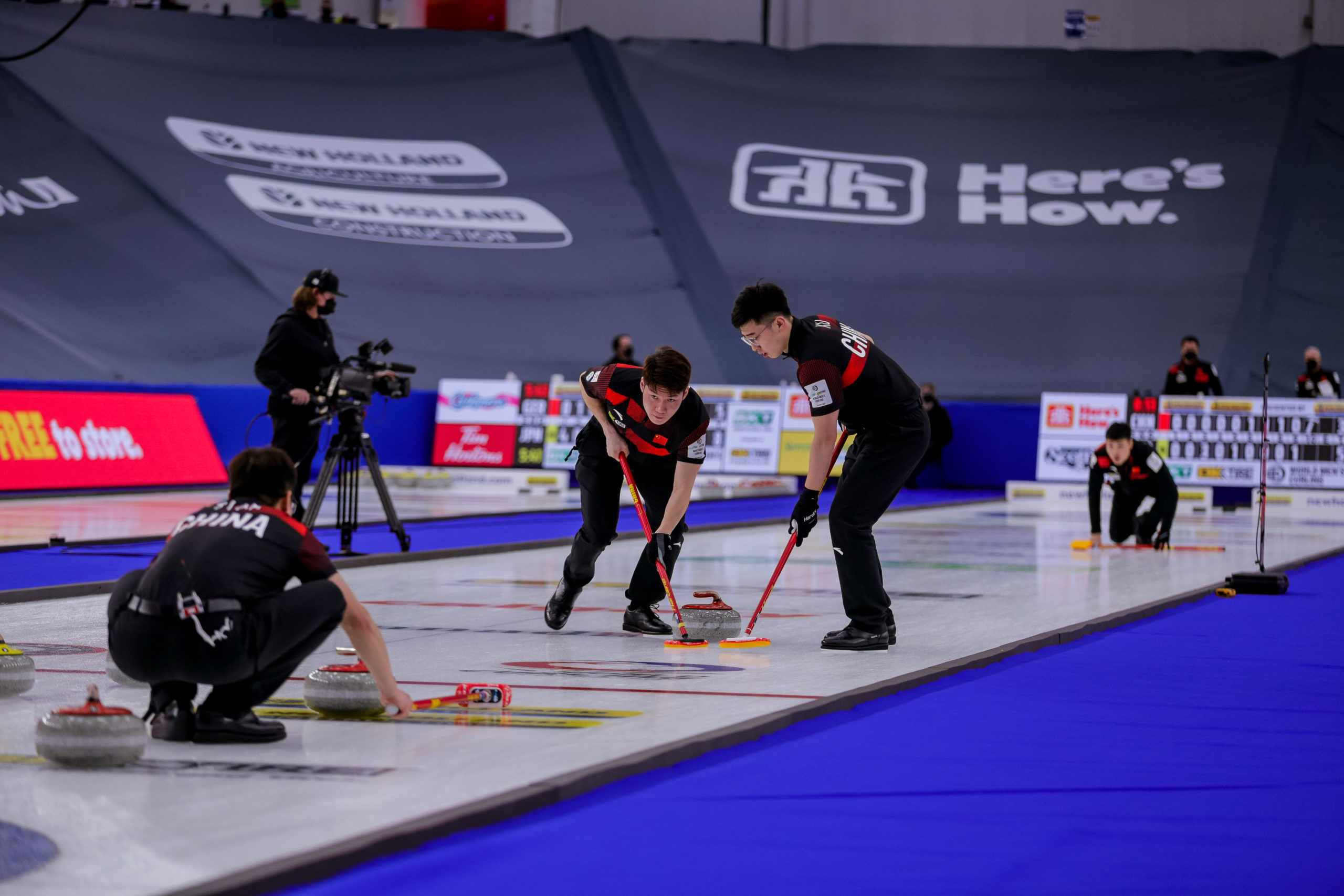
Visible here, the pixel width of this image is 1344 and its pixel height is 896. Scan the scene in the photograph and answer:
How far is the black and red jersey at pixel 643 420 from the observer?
7.43 m

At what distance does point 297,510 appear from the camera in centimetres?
902

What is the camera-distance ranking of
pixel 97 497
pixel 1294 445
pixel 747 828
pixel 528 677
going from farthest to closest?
pixel 1294 445 → pixel 97 497 → pixel 528 677 → pixel 747 828

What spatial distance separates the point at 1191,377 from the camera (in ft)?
69.4

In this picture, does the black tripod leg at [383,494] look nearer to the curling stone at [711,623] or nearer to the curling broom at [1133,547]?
the curling stone at [711,623]

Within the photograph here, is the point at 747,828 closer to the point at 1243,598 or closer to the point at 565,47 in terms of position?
the point at 1243,598

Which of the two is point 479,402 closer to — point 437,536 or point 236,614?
point 437,536

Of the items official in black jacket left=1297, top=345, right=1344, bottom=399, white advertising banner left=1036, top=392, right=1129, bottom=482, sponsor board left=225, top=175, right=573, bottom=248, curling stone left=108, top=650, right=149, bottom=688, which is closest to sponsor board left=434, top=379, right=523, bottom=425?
sponsor board left=225, top=175, right=573, bottom=248

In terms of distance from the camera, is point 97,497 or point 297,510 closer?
point 297,510

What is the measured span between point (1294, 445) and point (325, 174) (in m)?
17.6

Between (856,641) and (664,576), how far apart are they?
1.09 m

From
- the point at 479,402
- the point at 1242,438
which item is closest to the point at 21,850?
the point at 1242,438

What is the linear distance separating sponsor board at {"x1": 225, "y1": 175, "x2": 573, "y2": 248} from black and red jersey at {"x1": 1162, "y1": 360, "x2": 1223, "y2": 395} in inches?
451

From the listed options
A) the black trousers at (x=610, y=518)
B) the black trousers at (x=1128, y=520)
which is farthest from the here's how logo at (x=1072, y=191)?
the black trousers at (x=610, y=518)

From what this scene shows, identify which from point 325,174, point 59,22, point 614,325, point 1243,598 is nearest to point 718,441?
point 614,325
